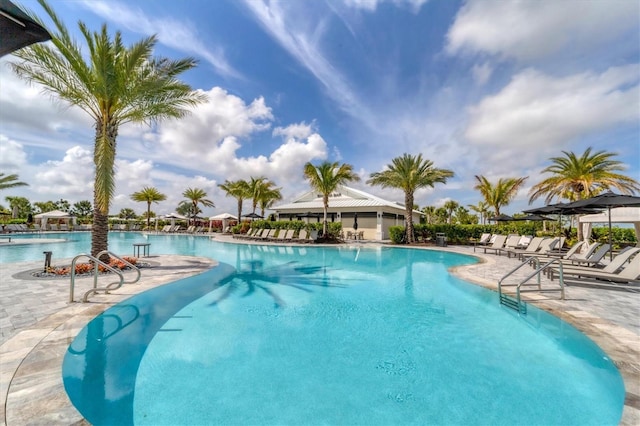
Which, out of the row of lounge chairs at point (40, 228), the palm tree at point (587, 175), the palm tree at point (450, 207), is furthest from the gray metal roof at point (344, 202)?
the palm tree at point (450, 207)

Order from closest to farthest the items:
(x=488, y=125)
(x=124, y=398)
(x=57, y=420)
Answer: (x=57, y=420)
(x=124, y=398)
(x=488, y=125)

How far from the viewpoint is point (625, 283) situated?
788 centimetres

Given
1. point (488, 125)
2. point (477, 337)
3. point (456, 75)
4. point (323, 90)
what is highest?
point (323, 90)

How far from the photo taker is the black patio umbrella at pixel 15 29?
5.16 feet

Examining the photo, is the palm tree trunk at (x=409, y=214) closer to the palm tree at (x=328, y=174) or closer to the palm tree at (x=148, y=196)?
the palm tree at (x=328, y=174)

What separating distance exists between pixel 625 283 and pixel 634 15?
8106 mm

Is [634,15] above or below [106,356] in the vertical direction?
above

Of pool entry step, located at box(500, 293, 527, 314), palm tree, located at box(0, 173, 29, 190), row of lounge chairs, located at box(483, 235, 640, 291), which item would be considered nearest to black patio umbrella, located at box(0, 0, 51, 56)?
pool entry step, located at box(500, 293, 527, 314)

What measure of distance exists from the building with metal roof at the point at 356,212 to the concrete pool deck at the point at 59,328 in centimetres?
1805

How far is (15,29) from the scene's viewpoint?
67.8 inches

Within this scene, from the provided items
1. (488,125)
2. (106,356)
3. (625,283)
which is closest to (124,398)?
(106,356)

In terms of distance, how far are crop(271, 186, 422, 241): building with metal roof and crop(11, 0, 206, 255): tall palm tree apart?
57.0 ft

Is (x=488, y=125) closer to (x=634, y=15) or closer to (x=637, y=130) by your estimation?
(x=637, y=130)

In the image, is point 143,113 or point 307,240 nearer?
point 143,113
